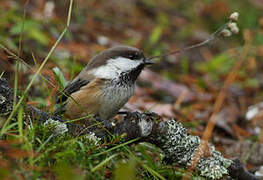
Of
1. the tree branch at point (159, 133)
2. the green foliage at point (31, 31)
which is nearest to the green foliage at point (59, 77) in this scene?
the tree branch at point (159, 133)

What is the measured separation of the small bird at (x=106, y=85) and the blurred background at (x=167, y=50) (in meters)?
0.17

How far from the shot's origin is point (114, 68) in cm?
299

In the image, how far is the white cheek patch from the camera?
9.71ft

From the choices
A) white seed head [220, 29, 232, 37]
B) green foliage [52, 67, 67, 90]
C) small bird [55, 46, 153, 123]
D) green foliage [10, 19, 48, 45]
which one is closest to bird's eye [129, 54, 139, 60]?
small bird [55, 46, 153, 123]

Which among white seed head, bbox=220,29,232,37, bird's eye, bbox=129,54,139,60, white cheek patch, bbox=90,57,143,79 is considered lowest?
white cheek patch, bbox=90,57,143,79

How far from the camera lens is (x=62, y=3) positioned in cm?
681

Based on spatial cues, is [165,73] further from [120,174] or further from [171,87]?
Result: [120,174]

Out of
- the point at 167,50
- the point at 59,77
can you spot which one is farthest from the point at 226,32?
the point at 167,50

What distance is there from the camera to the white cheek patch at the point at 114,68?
2959mm

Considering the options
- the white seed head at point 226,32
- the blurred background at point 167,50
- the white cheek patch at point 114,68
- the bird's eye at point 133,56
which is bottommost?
the blurred background at point 167,50

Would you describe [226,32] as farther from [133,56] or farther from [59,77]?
[59,77]

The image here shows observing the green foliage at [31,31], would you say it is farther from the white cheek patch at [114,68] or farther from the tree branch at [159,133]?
the tree branch at [159,133]

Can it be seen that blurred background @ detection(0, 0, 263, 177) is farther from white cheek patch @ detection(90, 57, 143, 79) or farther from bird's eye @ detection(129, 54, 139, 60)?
bird's eye @ detection(129, 54, 139, 60)

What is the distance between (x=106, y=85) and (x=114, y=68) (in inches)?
7.1
